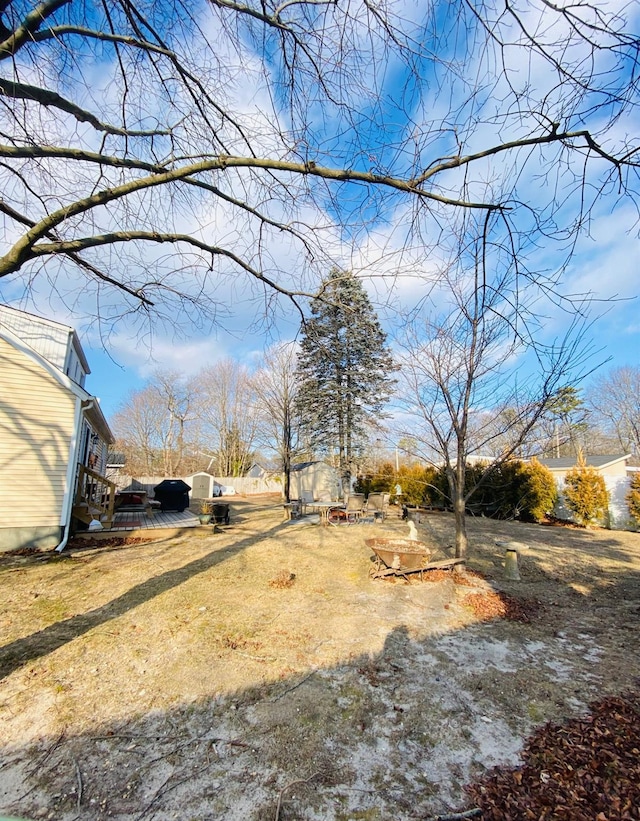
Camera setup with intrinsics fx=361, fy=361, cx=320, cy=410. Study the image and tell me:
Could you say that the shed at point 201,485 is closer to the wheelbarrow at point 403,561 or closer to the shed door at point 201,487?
the shed door at point 201,487

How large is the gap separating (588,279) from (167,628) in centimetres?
546

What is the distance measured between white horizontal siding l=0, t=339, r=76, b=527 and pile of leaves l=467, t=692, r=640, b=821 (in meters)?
9.42

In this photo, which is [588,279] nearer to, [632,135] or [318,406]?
[632,135]

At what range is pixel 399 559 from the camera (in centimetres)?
654

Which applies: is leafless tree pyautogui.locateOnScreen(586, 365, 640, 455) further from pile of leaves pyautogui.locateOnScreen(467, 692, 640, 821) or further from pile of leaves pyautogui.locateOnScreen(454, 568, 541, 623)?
pile of leaves pyautogui.locateOnScreen(467, 692, 640, 821)

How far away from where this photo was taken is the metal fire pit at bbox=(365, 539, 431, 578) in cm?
636

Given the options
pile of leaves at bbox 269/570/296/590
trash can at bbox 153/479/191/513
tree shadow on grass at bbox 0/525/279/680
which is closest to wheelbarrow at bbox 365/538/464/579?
pile of leaves at bbox 269/570/296/590

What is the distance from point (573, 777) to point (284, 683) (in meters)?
2.25

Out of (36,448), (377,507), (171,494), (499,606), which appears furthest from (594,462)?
(36,448)

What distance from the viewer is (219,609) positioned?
16.9 ft

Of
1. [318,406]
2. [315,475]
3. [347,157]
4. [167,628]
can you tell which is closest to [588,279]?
[347,157]

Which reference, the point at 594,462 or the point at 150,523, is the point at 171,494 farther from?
the point at 594,462

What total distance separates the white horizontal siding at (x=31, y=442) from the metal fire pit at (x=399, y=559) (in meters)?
7.30

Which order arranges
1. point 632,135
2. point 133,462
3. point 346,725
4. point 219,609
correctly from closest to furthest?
1. point 632,135
2. point 346,725
3. point 219,609
4. point 133,462
